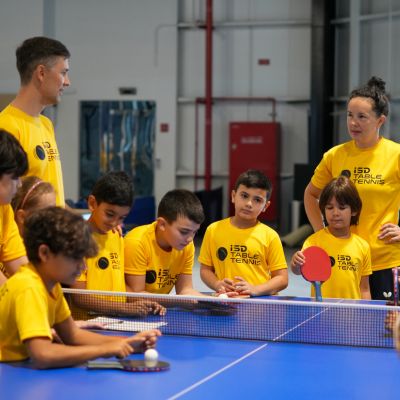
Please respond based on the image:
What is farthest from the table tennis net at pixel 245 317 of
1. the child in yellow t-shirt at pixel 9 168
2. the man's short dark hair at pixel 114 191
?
the child in yellow t-shirt at pixel 9 168

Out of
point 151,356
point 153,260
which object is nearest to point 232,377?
point 151,356

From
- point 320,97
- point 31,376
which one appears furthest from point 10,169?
point 320,97

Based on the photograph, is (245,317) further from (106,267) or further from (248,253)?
(248,253)

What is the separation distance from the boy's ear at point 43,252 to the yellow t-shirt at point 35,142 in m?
1.57

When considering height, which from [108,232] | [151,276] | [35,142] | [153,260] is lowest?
[151,276]

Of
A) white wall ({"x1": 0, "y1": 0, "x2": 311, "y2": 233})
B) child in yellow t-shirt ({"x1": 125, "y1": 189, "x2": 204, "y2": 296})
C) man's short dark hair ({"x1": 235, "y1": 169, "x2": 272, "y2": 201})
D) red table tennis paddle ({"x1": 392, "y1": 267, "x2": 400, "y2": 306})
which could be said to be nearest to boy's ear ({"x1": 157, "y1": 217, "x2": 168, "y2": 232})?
child in yellow t-shirt ({"x1": 125, "y1": 189, "x2": 204, "y2": 296})

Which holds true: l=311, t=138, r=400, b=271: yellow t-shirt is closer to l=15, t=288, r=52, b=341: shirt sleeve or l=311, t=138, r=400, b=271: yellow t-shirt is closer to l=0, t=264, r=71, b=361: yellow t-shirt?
l=0, t=264, r=71, b=361: yellow t-shirt

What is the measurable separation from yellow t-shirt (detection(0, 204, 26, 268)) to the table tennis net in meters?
0.51

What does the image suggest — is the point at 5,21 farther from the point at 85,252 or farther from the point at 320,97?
the point at 85,252

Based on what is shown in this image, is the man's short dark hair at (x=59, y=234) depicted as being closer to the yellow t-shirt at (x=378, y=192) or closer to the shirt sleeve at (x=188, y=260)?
the shirt sleeve at (x=188, y=260)

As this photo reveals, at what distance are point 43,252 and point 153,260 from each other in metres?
1.85

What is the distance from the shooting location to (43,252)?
3395mm

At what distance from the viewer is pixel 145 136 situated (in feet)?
59.5

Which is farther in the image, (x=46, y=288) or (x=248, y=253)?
(x=248, y=253)
